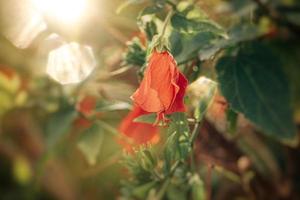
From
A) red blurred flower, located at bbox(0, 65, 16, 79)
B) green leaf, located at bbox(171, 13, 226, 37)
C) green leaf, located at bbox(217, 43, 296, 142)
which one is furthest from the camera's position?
red blurred flower, located at bbox(0, 65, 16, 79)

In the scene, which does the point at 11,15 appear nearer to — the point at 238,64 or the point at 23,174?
the point at 238,64

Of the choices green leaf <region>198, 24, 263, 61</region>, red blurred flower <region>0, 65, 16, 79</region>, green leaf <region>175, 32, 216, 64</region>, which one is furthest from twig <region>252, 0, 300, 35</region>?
red blurred flower <region>0, 65, 16, 79</region>

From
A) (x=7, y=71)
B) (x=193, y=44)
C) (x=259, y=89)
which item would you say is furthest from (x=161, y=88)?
(x=7, y=71)

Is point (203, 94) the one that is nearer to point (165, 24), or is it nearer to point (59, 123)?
point (165, 24)

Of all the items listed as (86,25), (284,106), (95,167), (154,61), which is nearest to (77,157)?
(95,167)

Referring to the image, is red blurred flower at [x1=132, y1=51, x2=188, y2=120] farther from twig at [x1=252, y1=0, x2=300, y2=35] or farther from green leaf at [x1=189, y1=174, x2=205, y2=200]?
twig at [x1=252, y1=0, x2=300, y2=35]

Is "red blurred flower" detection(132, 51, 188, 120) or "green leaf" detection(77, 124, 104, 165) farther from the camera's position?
"green leaf" detection(77, 124, 104, 165)

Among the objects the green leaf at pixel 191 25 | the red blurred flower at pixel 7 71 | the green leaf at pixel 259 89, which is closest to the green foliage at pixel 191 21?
the green leaf at pixel 191 25
